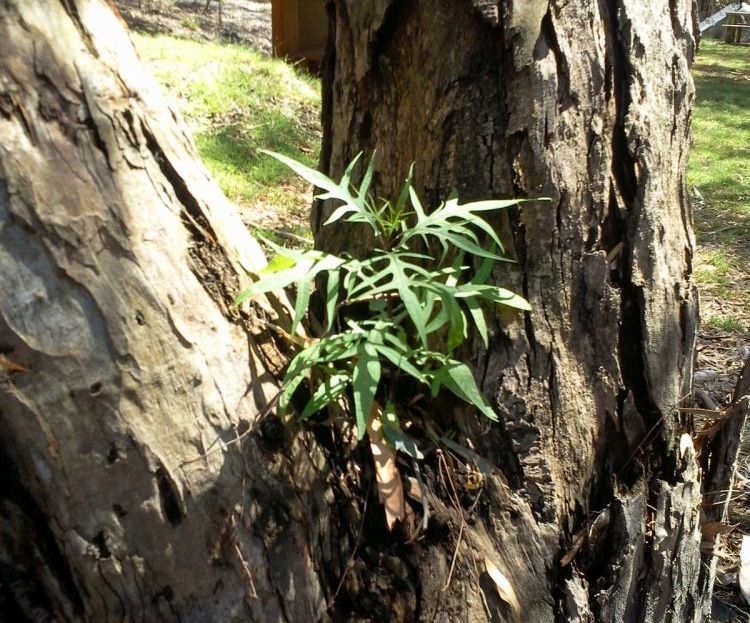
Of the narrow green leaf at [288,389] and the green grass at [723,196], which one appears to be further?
the green grass at [723,196]

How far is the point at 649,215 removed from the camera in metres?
1.75

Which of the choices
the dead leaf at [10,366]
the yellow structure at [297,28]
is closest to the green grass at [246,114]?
the yellow structure at [297,28]

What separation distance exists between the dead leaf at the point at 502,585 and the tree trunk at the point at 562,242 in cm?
2

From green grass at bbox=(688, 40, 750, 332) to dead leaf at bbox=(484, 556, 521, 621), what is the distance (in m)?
3.19

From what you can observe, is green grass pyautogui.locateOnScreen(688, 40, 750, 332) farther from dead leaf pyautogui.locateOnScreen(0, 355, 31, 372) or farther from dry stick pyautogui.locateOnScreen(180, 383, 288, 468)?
dead leaf pyautogui.locateOnScreen(0, 355, 31, 372)

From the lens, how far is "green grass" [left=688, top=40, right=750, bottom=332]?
4.85 m

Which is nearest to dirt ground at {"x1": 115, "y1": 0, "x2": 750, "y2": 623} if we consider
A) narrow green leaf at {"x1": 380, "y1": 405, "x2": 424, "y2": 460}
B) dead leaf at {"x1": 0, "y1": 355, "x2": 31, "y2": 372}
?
narrow green leaf at {"x1": 380, "y1": 405, "x2": 424, "y2": 460}

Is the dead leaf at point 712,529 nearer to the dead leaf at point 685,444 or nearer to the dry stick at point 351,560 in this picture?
the dead leaf at point 685,444

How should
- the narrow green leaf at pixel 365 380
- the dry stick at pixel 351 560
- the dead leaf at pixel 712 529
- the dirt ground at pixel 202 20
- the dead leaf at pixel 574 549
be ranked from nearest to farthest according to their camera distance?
the narrow green leaf at pixel 365 380, the dry stick at pixel 351 560, the dead leaf at pixel 574 549, the dead leaf at pixel 712 529, the dirt ground at pixel 202 20

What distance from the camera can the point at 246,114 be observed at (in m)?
6.41

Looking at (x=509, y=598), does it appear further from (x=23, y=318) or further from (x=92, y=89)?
(x=92, y=89)

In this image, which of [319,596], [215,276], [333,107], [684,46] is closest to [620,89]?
[684,46]

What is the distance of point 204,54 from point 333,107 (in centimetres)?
569

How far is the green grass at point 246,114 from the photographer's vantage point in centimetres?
529
